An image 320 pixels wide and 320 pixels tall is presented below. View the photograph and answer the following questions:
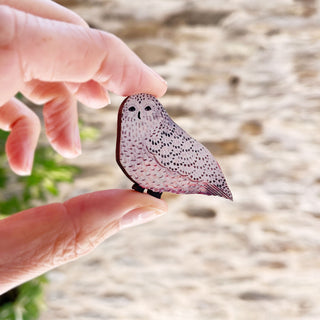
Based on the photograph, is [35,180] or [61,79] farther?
[35,180]

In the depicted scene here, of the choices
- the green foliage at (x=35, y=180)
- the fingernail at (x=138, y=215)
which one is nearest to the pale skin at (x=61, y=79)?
the fingernail at (x=138, y=215)

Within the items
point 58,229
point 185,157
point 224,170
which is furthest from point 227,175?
point 58,229

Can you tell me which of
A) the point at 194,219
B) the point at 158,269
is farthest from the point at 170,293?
the point at 194,219

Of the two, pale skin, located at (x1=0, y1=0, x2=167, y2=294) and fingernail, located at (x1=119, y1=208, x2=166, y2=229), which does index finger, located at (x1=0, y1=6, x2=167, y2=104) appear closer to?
pale skin, located at (x1=0, y1=0, x2=167, y2=294)

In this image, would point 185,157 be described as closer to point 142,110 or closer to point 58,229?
point 142,110

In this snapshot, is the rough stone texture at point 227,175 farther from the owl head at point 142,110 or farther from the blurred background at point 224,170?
the owl head at point 142,110

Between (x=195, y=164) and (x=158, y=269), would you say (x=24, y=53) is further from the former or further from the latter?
(x=158, y=269)
